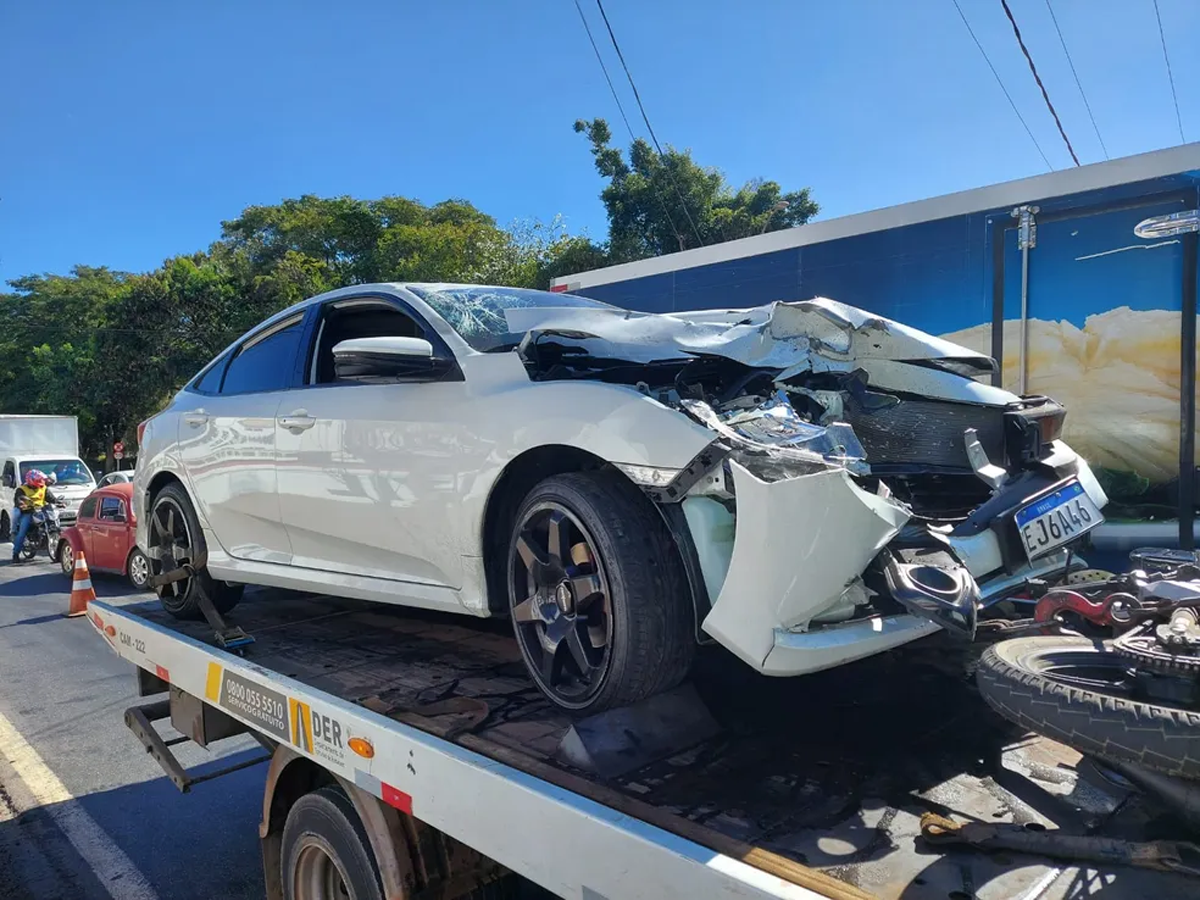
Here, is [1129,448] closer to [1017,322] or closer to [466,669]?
[1017,322]

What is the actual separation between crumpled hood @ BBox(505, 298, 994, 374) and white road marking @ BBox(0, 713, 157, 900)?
124 inches

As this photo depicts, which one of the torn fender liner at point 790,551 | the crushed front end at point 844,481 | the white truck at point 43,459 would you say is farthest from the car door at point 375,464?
the white truck at point 43,459

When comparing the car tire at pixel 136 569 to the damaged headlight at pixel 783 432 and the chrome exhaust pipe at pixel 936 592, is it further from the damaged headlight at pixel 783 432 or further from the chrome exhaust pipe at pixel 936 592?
the chrome exhaust pipe at pixel 936 592

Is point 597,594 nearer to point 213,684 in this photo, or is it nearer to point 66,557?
point 213,684

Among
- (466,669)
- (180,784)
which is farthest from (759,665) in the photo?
(180,784)

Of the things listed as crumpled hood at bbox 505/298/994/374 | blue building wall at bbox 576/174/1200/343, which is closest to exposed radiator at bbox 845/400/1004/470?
crumpled hood at bbox 505/298/994/374

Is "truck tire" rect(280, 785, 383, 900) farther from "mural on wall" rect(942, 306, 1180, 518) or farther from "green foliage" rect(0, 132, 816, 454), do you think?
"green foliage" rect(0, 132, 816, 454)

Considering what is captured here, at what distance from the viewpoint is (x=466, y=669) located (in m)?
3.13

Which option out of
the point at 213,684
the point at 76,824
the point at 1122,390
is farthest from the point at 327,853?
the point at 1122,390

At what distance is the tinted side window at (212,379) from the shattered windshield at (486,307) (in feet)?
5.19

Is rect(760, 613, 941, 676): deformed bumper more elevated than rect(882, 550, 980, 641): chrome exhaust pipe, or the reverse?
rect(882, 550, 980, 641): chrome exhaust pipe

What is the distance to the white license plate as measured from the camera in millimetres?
2498

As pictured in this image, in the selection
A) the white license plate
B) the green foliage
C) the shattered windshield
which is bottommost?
the white license plate

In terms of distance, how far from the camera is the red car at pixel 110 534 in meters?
11.2
